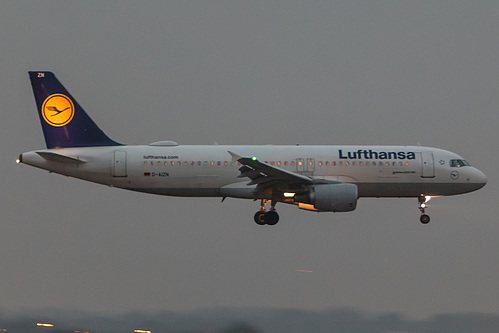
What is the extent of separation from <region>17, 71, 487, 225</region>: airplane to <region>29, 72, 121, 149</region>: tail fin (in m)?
0.05

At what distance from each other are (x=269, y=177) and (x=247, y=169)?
1203mm

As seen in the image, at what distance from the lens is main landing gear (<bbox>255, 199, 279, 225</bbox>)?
200ft

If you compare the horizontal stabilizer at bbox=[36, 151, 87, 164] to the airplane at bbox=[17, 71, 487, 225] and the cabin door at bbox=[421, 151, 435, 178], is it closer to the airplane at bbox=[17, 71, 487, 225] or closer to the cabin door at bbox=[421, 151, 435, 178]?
the airplane at bbox=[17, 71, 487, 225]

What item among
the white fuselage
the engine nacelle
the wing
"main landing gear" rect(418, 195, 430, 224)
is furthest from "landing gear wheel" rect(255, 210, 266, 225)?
"main landing gear" rect(418, 195, 430, 224)

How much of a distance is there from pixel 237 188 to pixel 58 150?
8.76 metres

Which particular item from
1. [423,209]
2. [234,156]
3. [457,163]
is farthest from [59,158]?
[457,163]

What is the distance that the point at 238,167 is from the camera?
60156 millimetres

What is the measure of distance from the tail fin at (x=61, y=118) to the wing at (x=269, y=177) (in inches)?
271

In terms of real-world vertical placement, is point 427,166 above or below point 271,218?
above

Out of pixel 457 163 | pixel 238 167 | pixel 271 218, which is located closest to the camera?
pixel 238 167

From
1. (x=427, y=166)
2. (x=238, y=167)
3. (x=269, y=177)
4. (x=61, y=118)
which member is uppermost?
(x=61, y=118)

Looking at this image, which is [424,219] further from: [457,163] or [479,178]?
[479,178]

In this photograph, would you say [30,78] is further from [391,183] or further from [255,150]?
[391,183]

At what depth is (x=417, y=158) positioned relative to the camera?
61.8 meters
